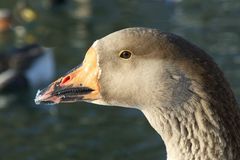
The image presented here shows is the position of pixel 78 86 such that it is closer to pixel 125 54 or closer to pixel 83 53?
pixel 125 54

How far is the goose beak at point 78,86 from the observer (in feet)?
14.4

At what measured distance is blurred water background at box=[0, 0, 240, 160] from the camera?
520 inches

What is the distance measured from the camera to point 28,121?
14.4 meters

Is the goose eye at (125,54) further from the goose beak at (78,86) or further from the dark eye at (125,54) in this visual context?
the goose beak at (78,86)

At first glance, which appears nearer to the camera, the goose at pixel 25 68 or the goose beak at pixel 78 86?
the goose beak at pixel 78 86

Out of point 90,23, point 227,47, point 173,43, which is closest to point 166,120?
point 173,43

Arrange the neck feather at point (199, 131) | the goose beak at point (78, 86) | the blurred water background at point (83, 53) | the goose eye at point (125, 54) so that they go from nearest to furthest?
the neck feather at point (199, 131)
the goose eye at point (125, 54)
the goose beak at point (78, 86)
the blurred water background at point (83, 53)

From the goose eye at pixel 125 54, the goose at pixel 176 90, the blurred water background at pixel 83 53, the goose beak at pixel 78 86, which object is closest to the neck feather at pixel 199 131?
the goose at pixel 176 90

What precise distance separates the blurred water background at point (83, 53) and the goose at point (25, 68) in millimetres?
206

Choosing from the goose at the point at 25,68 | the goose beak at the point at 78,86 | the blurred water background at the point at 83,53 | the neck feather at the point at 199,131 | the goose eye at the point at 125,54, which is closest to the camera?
the neck feather at the point at 199,131

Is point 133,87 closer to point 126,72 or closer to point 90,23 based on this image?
point 126,72

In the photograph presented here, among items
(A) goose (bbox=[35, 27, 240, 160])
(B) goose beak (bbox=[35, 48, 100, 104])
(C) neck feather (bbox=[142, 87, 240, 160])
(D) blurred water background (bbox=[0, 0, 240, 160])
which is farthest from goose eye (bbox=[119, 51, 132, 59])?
(D) blurred water background (bbox=[0, 0, 240, 160])

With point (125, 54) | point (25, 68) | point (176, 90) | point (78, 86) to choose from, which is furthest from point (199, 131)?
point (25, 68)

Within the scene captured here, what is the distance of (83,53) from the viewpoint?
Answer: 17438mm
